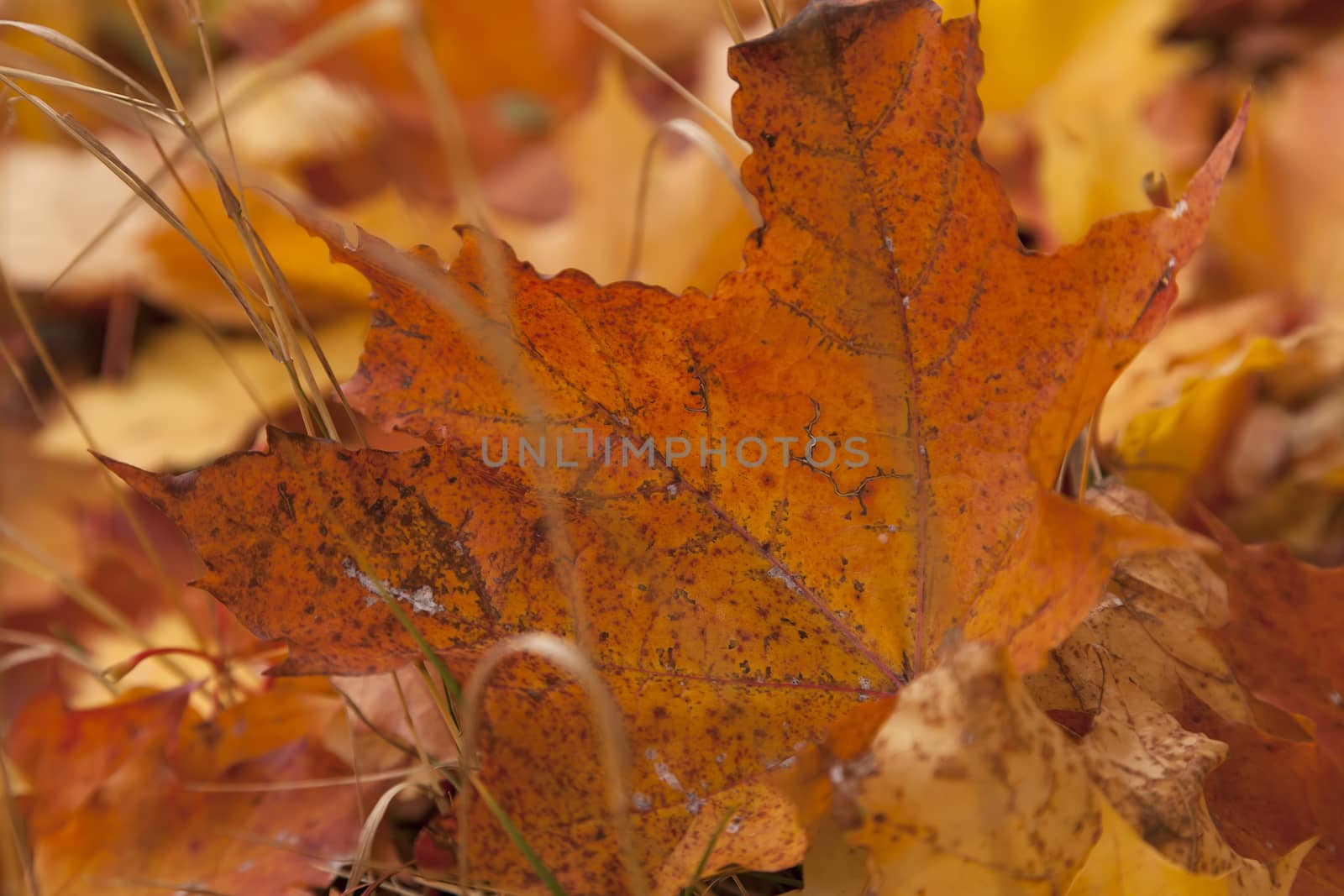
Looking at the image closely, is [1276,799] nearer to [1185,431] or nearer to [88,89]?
[1185,431]

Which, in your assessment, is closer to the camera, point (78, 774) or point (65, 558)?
point (78, 774)

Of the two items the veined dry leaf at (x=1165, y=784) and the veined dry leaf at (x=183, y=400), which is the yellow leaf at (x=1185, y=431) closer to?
the veined dry leaf at (x=1165, y=784)

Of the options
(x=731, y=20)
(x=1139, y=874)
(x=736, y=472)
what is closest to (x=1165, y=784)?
(x=1139, y=874)

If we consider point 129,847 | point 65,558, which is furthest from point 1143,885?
point 65,558

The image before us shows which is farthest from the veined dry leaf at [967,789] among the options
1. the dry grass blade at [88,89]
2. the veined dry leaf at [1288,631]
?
the dry grass blade at [88,89]

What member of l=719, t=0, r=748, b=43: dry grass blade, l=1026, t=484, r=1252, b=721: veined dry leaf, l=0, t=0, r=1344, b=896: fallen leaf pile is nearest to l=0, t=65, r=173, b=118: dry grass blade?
l=0, t=0, r=1344, b=896: fallen leaf pile

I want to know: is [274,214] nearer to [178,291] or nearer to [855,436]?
[178,291]

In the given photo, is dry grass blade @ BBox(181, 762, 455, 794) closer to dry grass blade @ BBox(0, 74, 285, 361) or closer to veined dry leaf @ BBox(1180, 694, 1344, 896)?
dry grass blade @ BBox(0, 74, 285, 361)
